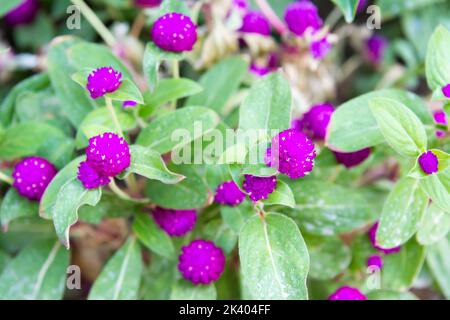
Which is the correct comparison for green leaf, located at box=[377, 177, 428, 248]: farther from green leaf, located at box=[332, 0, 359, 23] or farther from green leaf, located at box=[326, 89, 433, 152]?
green leaf, located at box=[332, 0, 359, 23]

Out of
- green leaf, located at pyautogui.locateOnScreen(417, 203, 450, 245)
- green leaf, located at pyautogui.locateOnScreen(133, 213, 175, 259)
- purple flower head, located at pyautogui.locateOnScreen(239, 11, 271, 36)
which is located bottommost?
green leaf, located at pyautogui.locateOnScreen(133, 213, 175, 259)

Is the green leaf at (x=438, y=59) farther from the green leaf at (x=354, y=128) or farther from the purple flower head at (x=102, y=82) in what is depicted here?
the purple flower head at (x=102, y=82)

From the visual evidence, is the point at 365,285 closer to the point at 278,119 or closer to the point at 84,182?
the point at 278,119

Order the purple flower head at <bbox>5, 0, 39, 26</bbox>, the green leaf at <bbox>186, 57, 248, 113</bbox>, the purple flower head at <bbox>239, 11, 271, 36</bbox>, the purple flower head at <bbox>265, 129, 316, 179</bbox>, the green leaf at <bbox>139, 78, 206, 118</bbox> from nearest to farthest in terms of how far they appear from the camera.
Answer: the purple flower head at <bbox>265, 129, 316, 179</bbox>
the green leaf at <bbox>139, 78, 206, 118</bbox>
the green leaf at <bbox>186, 57, 248, 113</bbox>
the purple flower head at <bbox>239, 11, 271, 36</bbox>
the purple flower head at <bbox>5, 0, 39, 26</bbox>

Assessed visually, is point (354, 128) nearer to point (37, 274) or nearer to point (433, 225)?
point (433, 225)

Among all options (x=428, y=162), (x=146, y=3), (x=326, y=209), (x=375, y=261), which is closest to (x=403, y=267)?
(x=375, y=261)

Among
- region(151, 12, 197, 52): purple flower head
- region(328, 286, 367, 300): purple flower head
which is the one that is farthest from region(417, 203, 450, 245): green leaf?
region(151, 12, 197, 52): purple flower head

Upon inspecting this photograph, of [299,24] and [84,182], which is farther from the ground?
[299,24]
